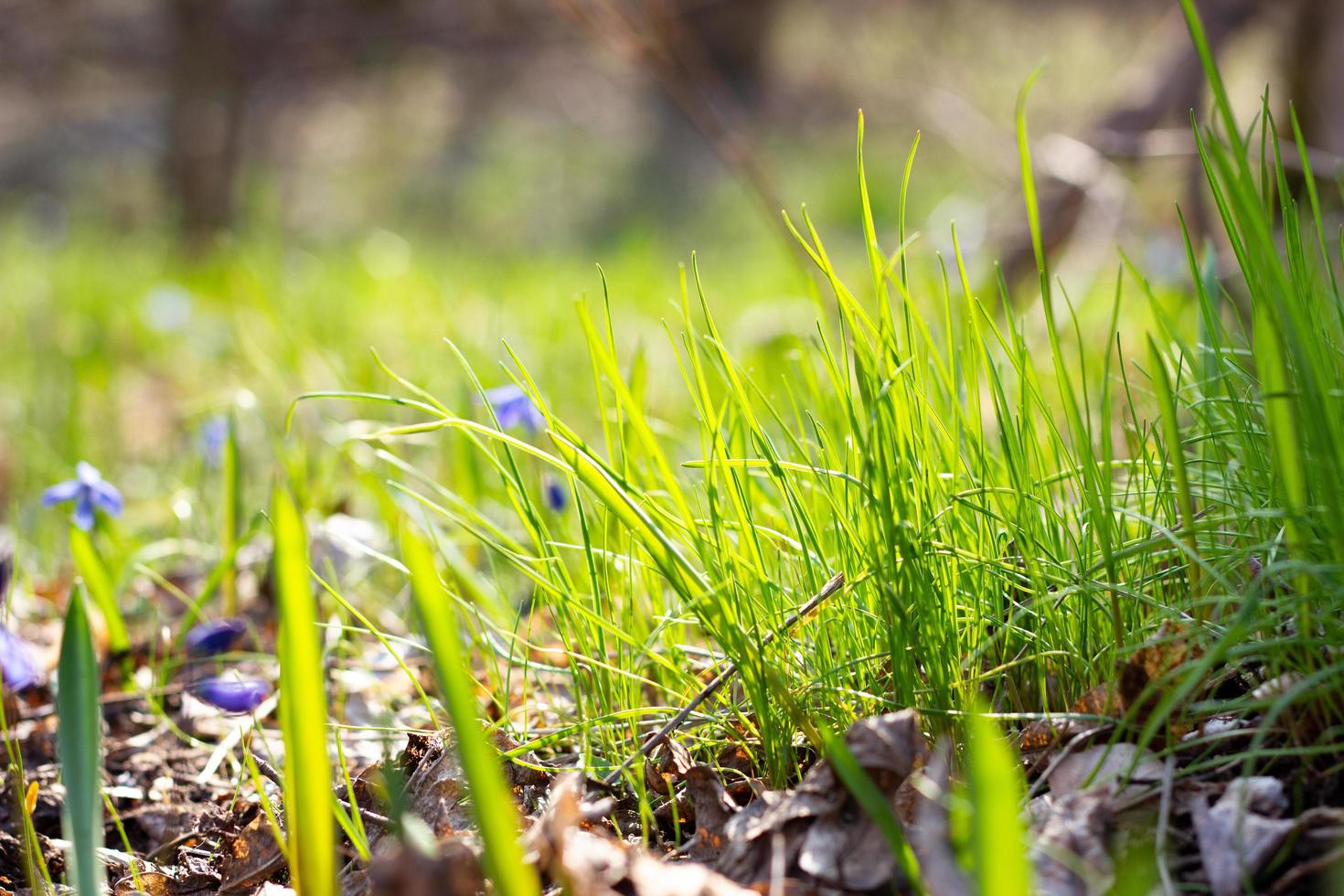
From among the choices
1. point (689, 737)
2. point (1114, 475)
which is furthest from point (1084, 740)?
point (1114, 475)

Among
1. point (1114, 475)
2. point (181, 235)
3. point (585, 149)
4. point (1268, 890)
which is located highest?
point (585, 149)

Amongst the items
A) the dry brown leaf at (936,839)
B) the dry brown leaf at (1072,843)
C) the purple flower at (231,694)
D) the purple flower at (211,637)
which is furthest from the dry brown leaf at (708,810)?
the purple flower at (211,637)

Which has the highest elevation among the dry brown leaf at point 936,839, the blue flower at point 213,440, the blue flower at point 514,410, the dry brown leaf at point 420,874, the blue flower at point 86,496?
the blue flower at point 213,440

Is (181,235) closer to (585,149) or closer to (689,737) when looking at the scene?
(689,737)

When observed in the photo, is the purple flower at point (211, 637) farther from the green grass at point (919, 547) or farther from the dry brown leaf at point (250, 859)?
the dry brown leaf at point (250, 859)

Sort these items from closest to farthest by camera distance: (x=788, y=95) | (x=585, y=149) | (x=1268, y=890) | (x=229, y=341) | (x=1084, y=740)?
(x=1268, y=890), (x=1084, y=740), (x=229, y=341), (x=585, y=149), (x=788, y=95)

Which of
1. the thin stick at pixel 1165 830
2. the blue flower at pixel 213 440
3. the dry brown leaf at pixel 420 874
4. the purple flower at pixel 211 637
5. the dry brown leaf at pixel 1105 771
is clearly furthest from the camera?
the blue flower at pixel 213 440

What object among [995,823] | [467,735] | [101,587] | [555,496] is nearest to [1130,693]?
[995,823]

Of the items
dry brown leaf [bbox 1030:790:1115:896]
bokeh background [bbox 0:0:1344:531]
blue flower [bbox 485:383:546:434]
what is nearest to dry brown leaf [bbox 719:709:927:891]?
dry brown leaf [bbox 1030:790:1115:896]
